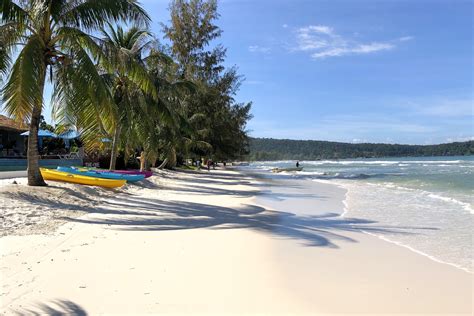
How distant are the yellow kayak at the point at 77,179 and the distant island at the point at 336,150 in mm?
116036

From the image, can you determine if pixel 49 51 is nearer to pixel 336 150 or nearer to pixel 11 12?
pixel 11 12

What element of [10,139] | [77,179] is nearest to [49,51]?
[77,179]

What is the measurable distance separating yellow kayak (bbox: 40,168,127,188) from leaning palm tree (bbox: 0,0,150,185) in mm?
1822

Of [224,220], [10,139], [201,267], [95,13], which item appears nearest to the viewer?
[201,267]

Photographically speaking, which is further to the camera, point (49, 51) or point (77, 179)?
point (77, 179)

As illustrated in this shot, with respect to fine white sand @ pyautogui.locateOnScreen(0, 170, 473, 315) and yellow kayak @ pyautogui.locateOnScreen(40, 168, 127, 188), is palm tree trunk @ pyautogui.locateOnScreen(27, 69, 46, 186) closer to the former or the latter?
fine white sand @ pyautogui.locateOnScreen(0, 170, 473, 315)

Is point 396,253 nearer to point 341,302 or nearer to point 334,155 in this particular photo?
point 341,302

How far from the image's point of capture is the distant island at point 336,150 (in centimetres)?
13988

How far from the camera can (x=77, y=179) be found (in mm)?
12891

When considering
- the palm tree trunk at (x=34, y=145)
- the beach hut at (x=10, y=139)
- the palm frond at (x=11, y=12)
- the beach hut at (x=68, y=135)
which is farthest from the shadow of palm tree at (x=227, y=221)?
the beach hut at (x=10, y=139)

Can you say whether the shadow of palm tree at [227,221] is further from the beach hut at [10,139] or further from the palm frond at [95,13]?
the beach hut at [10,139]

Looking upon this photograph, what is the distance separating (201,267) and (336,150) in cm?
16741

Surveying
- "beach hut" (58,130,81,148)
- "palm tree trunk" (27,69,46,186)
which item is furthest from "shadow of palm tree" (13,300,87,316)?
"beach hut" (58,130,81,148)

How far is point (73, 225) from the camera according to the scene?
7516 millimetres
